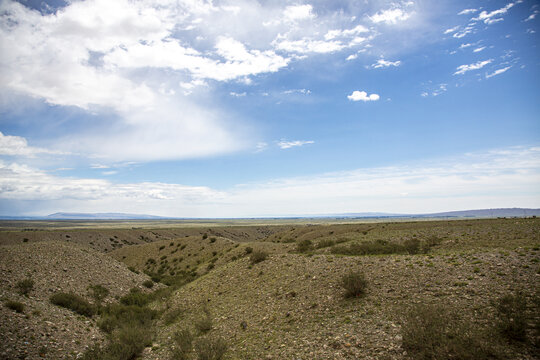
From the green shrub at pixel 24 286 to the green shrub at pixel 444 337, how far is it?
75.0ft

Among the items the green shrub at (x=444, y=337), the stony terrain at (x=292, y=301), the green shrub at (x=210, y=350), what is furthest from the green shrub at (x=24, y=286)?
the green shrub at (x=444, y=337)

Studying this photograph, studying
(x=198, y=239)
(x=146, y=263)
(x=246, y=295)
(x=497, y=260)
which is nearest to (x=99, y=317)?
(x=246, y=295)

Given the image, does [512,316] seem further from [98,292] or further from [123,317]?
[98,292]

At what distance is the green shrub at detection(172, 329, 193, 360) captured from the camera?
13.0 m

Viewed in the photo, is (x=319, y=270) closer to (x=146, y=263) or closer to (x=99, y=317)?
(x=99, y=317)

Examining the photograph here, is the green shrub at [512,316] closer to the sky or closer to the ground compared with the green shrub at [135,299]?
closer to the sky

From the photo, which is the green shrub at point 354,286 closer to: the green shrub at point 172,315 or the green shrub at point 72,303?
the green shrub at point 172,315

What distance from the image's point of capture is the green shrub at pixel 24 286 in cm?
1812

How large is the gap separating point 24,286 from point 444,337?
81.0 ft

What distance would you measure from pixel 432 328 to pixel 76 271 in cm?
2904

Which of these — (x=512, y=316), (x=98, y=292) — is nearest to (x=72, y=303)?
(x=98, y=292)

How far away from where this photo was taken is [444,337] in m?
9.68

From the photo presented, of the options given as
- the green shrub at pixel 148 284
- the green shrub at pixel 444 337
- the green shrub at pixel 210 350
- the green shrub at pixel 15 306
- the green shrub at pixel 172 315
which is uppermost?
the green shrub at pixel 444 337

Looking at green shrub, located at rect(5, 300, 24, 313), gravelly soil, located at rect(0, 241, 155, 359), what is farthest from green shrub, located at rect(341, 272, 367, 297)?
green shrub, located at rect(5, 300, 24, 313)
